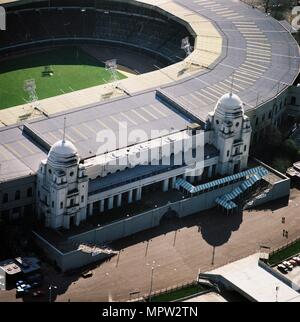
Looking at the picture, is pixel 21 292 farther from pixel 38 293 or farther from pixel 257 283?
pixel 257 283

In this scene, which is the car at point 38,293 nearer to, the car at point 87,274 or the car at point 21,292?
the car at point 21,292

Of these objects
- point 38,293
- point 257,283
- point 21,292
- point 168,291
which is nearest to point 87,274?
point 38,293

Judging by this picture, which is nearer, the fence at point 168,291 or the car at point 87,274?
the fence at point 168,291

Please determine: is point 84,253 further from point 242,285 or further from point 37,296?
point 242,285

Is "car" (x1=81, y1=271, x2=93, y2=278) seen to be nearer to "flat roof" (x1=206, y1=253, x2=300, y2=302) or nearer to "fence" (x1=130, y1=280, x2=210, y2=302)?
"fence" (x1=130, y1=280, x2=210, y2=302)

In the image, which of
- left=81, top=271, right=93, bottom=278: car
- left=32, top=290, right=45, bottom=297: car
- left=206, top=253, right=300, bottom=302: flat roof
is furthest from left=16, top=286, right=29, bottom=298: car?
left=206, top=253, right=300, bottom=302: flat roof

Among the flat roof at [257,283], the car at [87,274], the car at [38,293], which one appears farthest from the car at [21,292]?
the flat roof at [257,283]
